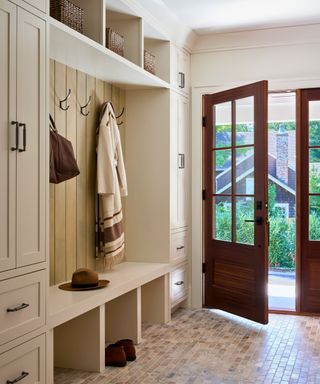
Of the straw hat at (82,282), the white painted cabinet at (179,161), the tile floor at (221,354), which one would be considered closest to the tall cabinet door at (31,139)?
the straw hat at (82,282)

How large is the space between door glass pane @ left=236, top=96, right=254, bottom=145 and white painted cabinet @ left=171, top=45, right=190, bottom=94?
568mm

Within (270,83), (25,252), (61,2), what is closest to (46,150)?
(25,252)

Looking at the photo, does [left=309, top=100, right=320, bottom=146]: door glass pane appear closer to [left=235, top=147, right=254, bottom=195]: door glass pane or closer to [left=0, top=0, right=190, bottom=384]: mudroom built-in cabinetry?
[left=235, top=147, right=254, bottom=195]: door glass pane

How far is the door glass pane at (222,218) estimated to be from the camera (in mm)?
4715

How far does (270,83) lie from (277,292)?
2.64 meters

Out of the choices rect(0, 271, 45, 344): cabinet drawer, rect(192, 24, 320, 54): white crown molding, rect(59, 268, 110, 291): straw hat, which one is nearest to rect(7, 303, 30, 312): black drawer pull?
rect(0, 271, 45, 344): cabinet drawer

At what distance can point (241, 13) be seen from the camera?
432 centimetres

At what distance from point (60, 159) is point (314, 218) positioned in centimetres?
252

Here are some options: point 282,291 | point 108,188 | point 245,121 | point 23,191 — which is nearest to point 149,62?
point 245,121

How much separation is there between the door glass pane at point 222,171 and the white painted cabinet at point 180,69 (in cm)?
69

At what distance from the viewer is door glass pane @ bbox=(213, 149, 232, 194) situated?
185 inches

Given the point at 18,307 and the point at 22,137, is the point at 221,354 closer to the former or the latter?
the point at 18,307

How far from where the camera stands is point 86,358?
3.35 meters

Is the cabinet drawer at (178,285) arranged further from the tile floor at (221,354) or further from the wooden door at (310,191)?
the wooden door at (310,191)
